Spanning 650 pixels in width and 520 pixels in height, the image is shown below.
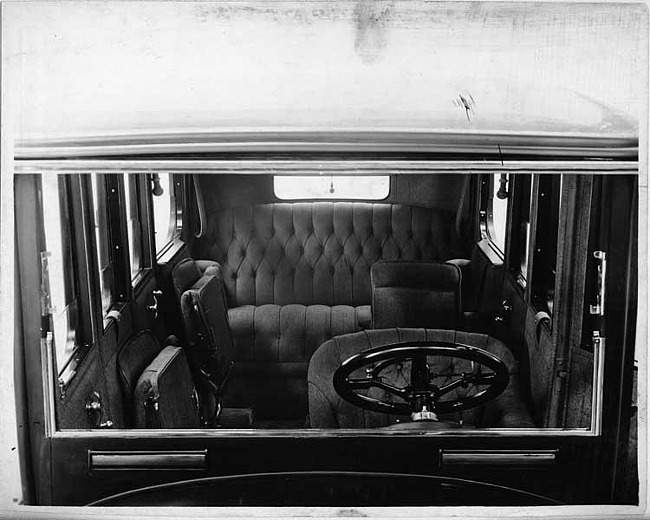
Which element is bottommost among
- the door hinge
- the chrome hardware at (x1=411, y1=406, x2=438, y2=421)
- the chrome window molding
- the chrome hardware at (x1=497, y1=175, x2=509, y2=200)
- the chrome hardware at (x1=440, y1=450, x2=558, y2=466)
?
the chrome hardware at (x1=440, y1=450, x2=558, y2=466)

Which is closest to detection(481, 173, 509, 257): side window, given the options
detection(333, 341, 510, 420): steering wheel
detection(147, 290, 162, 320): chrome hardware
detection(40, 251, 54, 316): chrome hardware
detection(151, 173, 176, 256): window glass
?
detection(333, 341, 510, 420): steering wheel

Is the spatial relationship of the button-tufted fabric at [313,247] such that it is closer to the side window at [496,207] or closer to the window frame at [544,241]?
the side window at [496,207]

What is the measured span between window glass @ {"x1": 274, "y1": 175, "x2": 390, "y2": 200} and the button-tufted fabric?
0.15ft

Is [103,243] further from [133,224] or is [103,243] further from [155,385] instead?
[155,385]

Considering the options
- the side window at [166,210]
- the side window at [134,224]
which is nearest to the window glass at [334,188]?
the side window at [166,210]

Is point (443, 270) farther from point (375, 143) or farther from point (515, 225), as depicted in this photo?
point (375, 143)

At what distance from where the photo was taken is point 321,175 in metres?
2.33

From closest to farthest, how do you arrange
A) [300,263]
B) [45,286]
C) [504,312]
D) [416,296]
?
[45,286]
[416,296]
[504,312]
[300,263]

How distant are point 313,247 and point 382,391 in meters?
1.15

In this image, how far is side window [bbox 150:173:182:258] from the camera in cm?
300

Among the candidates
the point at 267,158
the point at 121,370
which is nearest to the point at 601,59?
the point at 267,158

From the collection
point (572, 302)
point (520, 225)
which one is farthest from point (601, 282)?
point (520, 225)

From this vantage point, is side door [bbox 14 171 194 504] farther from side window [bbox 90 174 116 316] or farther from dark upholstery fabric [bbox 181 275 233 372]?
dark upholstery fabric [bbox 181 275 233 372]

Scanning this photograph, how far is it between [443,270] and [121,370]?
4.39 ft
